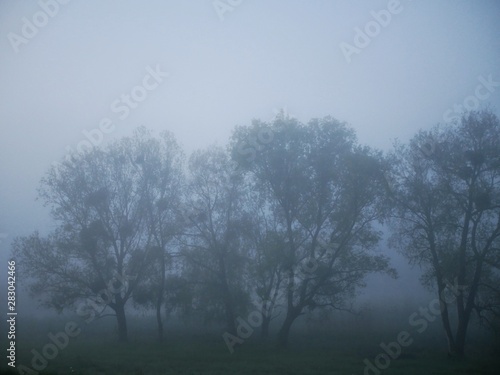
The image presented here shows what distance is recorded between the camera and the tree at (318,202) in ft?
96.9

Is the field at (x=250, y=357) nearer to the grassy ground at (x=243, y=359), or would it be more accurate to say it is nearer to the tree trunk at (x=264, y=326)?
the grassy ground at (x=243, y=359)

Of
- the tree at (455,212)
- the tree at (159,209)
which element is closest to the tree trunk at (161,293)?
the tree at (159,209)

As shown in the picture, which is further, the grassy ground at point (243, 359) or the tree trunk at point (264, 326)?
the tree trunk at point (264, 326)

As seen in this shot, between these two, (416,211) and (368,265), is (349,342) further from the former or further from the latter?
(416,211)

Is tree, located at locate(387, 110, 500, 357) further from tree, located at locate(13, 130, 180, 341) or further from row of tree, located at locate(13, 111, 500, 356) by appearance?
tree, located at locate(13, 130, 180, 341)

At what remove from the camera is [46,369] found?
20172 millimetres

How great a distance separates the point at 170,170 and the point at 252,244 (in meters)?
9.99

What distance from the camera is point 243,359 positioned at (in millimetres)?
25672

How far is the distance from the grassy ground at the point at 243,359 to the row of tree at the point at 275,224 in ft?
8.06

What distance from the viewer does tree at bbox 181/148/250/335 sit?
114 ft

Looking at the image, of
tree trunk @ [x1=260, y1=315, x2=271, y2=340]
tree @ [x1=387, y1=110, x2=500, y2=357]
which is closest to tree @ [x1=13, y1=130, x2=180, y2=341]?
tree trunk @ [x1=260, y1=315, x2=271, y2=340]

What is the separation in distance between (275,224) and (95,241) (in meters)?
14.6

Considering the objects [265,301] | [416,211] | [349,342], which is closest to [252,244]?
[265,301]

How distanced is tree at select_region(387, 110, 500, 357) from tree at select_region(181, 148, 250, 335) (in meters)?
12.9
